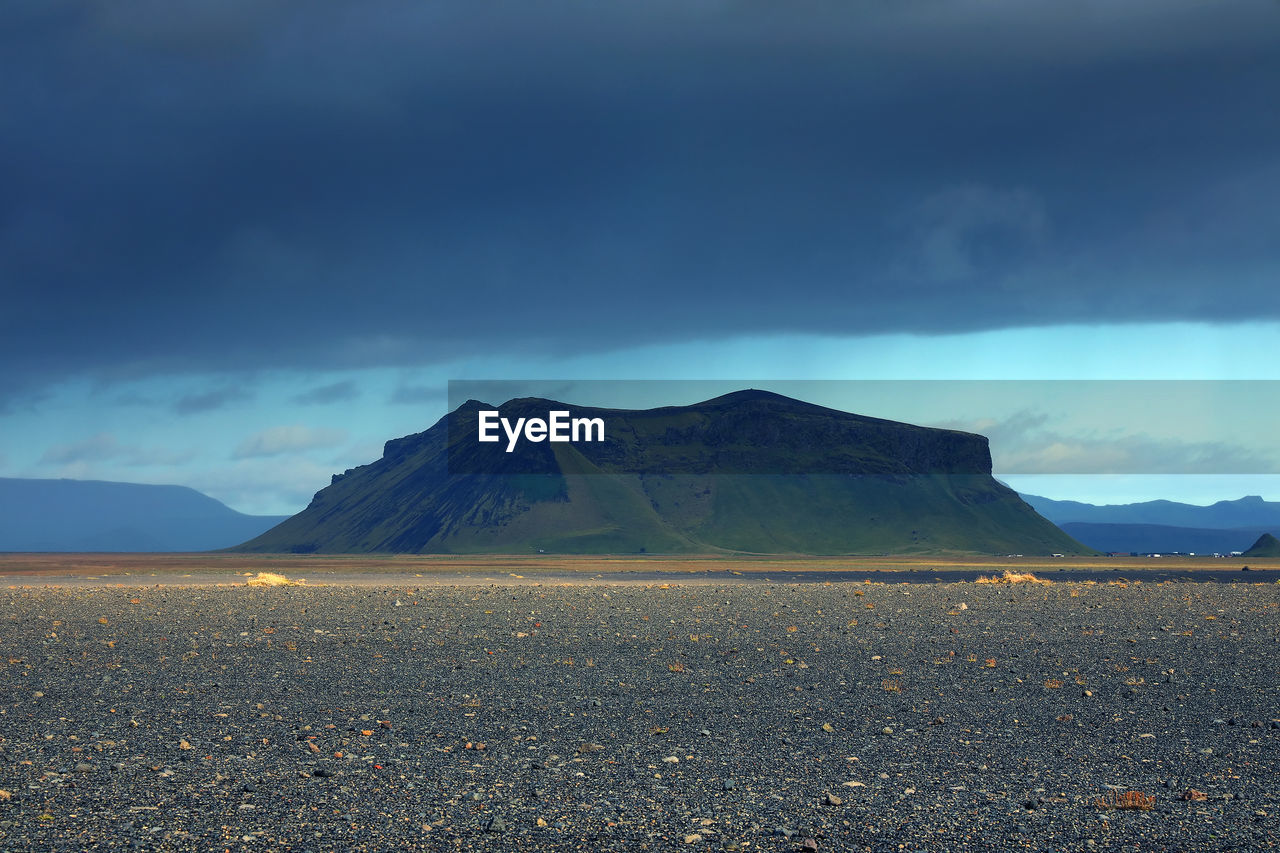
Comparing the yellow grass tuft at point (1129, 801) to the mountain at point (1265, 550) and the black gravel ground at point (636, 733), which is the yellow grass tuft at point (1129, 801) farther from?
the mountain at point (1265, 550)

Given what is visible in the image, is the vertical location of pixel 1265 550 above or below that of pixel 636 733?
above

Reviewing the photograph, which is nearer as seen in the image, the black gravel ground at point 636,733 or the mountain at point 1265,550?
the black gravel ground at point 636,733

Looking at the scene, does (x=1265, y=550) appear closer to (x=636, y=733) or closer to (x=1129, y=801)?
(x=636, y=733)

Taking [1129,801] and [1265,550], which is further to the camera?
[1265,550]

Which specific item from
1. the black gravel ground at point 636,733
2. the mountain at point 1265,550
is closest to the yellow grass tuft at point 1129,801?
the black gravel ground at point 636,733

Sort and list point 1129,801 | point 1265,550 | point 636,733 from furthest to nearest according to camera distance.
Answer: point 1265,550 < point 636,733 < point 1129,801

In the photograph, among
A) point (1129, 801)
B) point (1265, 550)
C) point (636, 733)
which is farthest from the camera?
point (1265, 550)

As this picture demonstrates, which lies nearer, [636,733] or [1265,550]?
[636,733]

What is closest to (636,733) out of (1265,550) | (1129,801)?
(1129,801)
